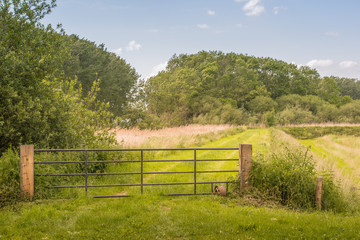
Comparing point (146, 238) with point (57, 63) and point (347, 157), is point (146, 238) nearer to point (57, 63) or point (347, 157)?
point (57, 63)

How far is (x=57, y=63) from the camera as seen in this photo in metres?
10.6

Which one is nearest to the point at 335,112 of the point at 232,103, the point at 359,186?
the point at 232,103

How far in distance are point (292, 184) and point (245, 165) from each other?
123 cm

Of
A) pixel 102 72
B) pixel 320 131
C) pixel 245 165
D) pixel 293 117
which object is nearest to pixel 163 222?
pixel 245 165

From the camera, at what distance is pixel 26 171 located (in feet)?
22.4

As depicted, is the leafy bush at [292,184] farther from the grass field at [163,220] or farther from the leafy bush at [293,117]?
the leafy bush at [293,117]

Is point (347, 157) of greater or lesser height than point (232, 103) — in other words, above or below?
below

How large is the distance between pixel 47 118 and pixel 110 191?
3453 mm

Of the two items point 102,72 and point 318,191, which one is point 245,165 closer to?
point 318,191

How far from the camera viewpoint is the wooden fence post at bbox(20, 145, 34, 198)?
268 inches

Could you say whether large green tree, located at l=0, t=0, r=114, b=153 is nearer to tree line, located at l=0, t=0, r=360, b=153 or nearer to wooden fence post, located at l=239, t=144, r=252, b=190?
tree line, located at l=0, t=0, r=360, b=153

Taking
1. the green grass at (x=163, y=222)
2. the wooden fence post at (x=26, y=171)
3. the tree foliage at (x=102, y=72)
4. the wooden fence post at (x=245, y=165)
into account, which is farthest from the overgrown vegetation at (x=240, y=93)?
the green grass at (x=163, y=222)

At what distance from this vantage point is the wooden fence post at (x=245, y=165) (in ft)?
24.5

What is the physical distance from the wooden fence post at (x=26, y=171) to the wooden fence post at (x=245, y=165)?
16.9 ft
